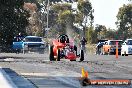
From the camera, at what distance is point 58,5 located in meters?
102

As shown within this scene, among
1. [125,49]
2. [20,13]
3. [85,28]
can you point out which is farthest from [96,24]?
[125,49]

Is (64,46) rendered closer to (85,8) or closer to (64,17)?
(85,8)

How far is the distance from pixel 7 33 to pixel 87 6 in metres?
31.2

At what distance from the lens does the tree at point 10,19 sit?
6247 centimetres

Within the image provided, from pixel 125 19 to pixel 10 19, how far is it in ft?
97.6

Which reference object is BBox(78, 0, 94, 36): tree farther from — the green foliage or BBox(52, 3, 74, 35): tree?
BBox(52, 3, 74, 35): tree

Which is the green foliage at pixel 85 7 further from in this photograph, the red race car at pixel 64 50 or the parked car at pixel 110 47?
the red race car at pixel 64 50

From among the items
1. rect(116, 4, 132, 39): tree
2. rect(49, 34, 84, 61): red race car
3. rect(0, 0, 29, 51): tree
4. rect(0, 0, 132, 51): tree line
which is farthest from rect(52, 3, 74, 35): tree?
rect(49, 34, 84, 61): red race car

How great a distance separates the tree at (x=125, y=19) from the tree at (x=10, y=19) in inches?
1042

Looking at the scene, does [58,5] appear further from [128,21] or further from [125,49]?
[125,49]

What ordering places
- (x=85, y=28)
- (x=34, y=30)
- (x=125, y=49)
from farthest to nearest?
1. (x=34, y=30)
2. (x=85, y=28)
3. (x=125, y=49)

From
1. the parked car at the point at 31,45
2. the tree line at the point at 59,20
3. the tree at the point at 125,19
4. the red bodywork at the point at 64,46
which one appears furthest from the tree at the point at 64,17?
the red bodywork at the point at 64,46

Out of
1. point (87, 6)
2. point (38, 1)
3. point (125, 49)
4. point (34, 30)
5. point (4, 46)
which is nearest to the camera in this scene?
point (125, 49)

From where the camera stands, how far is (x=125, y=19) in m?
88.4
